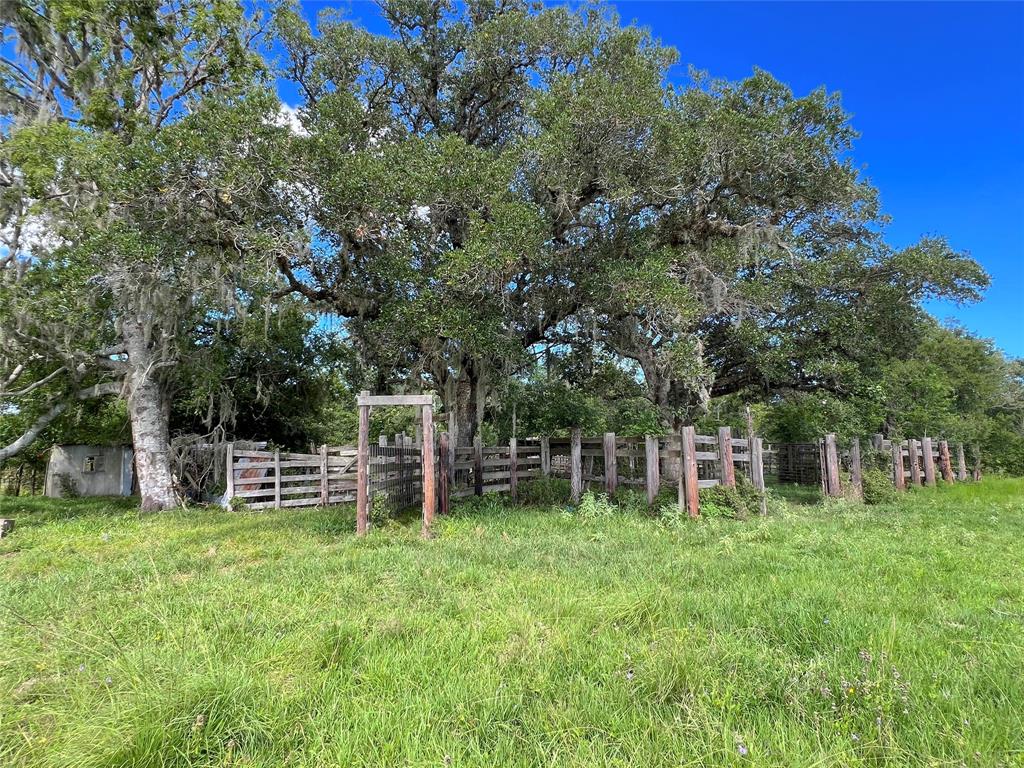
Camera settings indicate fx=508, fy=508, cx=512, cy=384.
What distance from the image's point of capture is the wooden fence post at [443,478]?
997 centimetres

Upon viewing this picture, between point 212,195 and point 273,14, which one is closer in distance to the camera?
A: point 212,195

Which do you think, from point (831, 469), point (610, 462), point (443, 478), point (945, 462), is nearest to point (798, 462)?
point (945, 462)

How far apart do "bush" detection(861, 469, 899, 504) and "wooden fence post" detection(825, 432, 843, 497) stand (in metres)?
0.57

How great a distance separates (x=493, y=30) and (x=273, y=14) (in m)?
4.87

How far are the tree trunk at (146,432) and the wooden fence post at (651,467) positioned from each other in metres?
11.1

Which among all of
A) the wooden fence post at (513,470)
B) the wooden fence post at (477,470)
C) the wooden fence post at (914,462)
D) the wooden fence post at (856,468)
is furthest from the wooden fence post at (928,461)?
the wooden fence post at (477,470)

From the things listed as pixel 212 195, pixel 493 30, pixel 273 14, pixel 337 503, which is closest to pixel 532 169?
pixel 493 30

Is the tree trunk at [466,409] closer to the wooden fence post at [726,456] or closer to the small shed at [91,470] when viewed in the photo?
the wooden fence post at [726,456]

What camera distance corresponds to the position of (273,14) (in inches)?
442

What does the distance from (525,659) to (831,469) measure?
12.4 meters

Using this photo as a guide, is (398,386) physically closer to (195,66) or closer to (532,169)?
(532,169)

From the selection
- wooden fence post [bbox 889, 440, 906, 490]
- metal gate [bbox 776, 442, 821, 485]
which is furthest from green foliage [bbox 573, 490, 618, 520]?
metal gate [bbox 776, 442, 821, 485]

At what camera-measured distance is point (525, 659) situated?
3.01 meters

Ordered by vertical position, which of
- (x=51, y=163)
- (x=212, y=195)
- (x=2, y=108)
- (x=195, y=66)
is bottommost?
(x=212, y=195)
